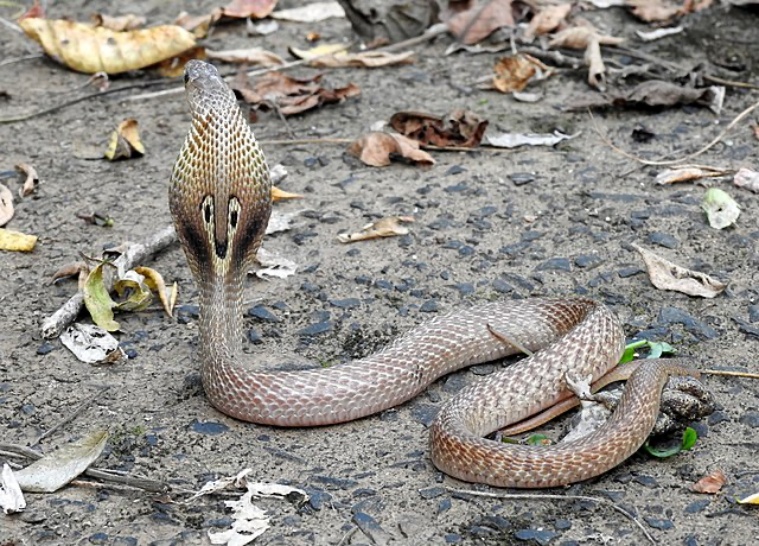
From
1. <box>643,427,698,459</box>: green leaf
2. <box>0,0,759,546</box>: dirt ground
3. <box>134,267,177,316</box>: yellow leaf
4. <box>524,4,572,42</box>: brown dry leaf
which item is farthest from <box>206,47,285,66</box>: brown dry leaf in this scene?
<box>643,427,698,459</box>: green leaf

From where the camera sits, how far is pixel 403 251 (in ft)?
18.8

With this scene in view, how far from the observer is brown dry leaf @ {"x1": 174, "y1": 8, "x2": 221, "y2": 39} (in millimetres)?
8117

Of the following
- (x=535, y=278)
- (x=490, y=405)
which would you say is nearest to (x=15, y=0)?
(x=535, y=278)

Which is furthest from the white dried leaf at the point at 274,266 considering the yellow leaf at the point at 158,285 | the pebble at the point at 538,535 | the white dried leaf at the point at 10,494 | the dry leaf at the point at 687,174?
the pebble at the point at 538,535

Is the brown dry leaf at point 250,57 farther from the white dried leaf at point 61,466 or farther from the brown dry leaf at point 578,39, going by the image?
the white dried leaf at point 61,466

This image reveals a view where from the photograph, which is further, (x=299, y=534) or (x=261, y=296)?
(x=261, y=296)

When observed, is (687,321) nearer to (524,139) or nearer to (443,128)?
(524,139)

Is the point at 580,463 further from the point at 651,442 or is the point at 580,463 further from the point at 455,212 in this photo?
the point at 455,212

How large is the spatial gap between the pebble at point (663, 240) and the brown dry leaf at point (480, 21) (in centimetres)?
255

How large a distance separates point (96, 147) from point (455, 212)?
84.1 inches

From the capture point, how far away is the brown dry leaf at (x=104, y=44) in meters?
7.45

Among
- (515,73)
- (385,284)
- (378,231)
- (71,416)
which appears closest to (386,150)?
(378,231)

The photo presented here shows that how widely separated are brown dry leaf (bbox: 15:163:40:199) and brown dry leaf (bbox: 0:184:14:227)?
0.07 meters

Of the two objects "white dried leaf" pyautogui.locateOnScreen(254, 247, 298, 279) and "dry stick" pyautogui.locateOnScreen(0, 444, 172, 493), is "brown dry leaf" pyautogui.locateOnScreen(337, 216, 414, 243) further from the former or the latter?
"dry stick" pyautogui.locateOnScreen(0, 444, 172, 493)
